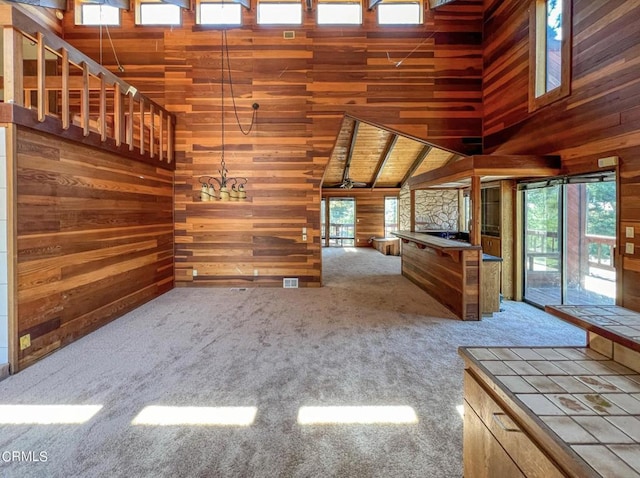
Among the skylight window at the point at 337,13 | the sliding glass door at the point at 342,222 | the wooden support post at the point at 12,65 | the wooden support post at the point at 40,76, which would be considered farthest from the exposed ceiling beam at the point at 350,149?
the wooden support post at the point at 12,65

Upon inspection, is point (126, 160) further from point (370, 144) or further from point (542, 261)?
point (542, 261)

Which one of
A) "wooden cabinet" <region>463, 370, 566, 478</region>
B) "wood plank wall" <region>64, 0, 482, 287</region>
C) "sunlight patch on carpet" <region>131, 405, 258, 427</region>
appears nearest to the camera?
"wooden cabinet" <region>463, 370, 566, 478</region>

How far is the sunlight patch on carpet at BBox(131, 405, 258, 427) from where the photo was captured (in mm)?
2172

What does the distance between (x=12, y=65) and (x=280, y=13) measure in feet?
15.8

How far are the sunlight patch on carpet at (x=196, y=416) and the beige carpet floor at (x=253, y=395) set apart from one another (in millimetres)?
10

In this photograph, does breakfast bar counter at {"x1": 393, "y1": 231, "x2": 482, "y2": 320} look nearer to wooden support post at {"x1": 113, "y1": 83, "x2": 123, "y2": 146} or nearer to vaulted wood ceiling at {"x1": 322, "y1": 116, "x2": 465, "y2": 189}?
vaulted wood ceiling at {"x1": 322, "y1": 116, "x2": 465, "y2": 189}

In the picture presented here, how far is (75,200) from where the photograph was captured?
146 inches

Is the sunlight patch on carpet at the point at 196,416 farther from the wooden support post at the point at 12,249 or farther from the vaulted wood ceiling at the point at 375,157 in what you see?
the vaulted wood ceiling at the point at 375,157

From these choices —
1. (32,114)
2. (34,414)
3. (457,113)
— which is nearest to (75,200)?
(32,114)

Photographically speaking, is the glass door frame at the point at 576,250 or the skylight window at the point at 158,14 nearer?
the glass door frame at the point at 576,250

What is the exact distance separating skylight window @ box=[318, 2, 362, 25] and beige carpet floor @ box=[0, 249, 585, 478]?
5655 mm

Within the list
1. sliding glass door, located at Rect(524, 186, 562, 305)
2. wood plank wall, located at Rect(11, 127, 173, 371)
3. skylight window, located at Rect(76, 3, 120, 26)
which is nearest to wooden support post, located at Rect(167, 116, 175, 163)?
wood plank wall, located at Rect(11, 127, 173, 371)

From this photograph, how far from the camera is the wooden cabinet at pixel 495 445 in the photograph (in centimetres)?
93

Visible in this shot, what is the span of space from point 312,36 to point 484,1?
3344 mm
